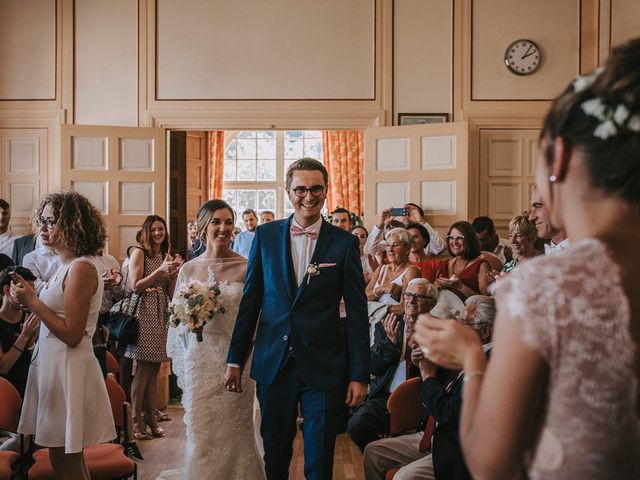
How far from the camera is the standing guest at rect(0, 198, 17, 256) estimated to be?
7.86 m

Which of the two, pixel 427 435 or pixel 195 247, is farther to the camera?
pixel 195 247

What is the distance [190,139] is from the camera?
552 inches

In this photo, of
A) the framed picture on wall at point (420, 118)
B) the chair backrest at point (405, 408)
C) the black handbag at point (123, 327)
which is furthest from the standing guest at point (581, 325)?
the framed picture on wall at point (420, 118)

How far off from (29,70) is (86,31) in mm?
885

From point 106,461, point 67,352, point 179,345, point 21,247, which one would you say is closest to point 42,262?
point 21,247

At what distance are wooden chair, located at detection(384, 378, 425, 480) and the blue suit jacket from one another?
1.98 feet

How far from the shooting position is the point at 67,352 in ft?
10.0

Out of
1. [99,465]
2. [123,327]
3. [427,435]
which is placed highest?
[123,327]

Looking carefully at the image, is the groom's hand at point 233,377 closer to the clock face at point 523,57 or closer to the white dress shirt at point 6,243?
the white dress shirt at point 6,243

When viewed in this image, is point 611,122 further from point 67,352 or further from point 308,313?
point 67,352

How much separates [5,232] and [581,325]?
25.9 ft

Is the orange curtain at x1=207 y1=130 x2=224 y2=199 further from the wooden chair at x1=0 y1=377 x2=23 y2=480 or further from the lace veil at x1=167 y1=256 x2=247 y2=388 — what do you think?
the wooden chair at x1=0 y1=377 x2=23 y2=480

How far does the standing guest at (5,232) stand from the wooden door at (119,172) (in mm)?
1122

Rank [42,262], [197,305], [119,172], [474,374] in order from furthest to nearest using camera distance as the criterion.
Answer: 1. [119,172]
2. [42,262]
3. [197,305]
4. [474,374]
